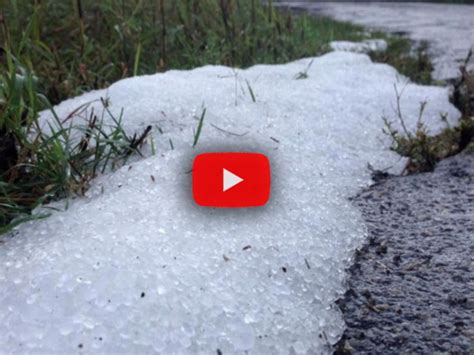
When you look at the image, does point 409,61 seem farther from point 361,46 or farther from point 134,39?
point 134,39

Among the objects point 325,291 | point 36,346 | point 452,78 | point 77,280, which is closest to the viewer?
point 36,346

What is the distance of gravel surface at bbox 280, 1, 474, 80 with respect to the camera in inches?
153

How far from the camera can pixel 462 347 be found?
1.16 m

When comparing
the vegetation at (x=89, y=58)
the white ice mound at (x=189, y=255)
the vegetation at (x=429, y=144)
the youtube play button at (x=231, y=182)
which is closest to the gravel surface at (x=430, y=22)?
the vegetation at (x=89, y=58)

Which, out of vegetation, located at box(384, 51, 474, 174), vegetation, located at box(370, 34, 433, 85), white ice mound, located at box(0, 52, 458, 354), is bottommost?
vegetation, located at box(370, 34, 433, 85)

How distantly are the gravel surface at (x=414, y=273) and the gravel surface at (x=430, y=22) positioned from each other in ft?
6.03

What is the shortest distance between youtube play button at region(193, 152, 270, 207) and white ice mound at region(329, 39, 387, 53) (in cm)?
259

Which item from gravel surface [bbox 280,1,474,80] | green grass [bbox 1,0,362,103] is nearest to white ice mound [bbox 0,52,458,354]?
green grass [bbox 1,0,362,103]

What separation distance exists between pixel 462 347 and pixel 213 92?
1510mm

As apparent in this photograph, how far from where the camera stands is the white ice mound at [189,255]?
1141 millimetres

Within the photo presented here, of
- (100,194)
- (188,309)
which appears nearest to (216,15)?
(100,194)

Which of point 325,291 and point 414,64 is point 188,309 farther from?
point 414,64

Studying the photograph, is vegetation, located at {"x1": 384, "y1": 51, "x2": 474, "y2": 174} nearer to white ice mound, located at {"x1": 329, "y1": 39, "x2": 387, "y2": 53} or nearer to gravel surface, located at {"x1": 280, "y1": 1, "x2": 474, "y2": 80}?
gravel surface, located at {"x1": 280, "y1": 1, "x2": 474, "y2": 80}

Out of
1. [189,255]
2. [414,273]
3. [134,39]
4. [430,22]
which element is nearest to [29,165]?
[189,255]
